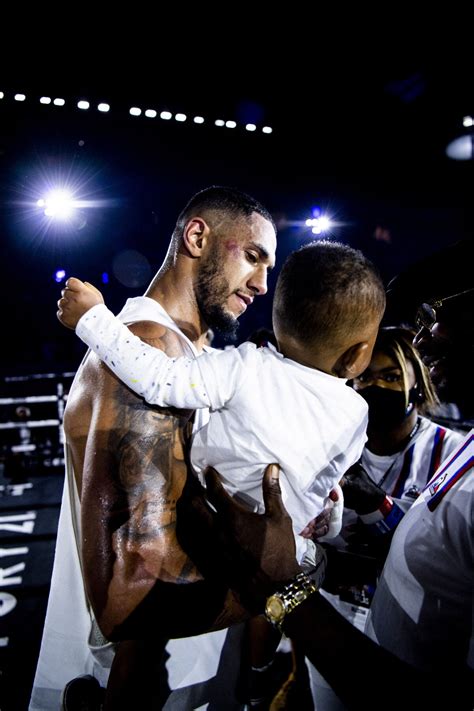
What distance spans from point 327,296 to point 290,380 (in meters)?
0.27

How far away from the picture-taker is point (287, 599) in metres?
0.95

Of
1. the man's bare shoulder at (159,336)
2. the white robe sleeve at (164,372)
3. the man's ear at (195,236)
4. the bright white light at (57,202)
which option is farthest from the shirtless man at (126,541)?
the bright white light at (57,202)

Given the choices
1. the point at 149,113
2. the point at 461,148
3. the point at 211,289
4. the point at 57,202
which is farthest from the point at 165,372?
the point at 57,202

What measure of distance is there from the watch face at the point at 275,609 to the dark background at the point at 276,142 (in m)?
5.80

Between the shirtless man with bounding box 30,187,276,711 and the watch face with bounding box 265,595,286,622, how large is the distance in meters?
0.29

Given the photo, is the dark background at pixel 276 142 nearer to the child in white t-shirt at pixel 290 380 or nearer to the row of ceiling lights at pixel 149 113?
the row of ceiling lights at pixel 149 113

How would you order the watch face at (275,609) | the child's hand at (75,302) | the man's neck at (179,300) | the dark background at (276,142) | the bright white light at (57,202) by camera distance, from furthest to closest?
the bright white light at (57,202)
the dark background at (276,142)
the man's neck at (179,300)
the child's hand at (75,302)
the watch face at (275,609)

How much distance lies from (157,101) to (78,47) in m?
1.27

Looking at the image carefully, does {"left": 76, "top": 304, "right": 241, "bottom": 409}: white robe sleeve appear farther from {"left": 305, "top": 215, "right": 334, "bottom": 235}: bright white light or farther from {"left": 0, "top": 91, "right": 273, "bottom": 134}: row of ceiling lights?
{"left": 305, "top": 215, "right": 334, "bottom": 235}: bright white light

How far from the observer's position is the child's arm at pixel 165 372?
3.59 ft

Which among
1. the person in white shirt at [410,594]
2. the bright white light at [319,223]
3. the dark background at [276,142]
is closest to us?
the person in white shirt at [410,594]

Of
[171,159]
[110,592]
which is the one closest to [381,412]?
[110,592]

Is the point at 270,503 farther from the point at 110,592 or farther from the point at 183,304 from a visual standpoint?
the point at 183,304

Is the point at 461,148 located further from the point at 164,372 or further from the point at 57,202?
the point at 57,202
